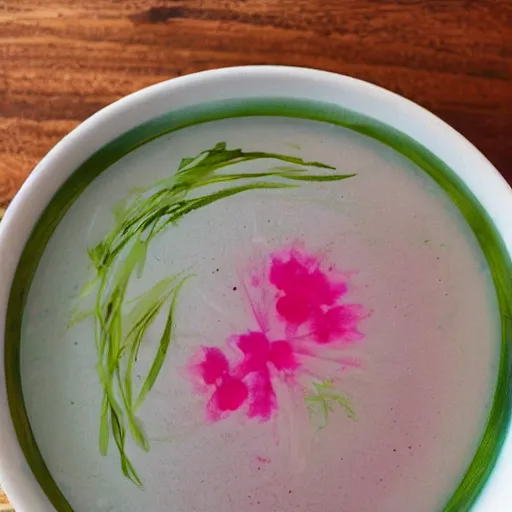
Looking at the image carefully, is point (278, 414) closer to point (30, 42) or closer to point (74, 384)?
point (74, 384)

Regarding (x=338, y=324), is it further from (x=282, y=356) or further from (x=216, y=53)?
(x=216, y=53)

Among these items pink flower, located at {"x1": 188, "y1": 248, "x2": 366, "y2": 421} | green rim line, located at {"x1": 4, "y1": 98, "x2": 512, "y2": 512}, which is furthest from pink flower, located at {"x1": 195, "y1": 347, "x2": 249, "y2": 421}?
green rim line, located at {"x1": 4, "y1": 98, "x2": 512, "y2": 512}

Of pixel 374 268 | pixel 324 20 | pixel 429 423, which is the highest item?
pixel 324 20

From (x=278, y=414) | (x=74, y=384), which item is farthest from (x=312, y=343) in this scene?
(x=74, y=384)

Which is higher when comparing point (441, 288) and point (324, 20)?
point (324, 20)

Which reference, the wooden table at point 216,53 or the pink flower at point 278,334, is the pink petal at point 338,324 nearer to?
the pink flower at point 278,334

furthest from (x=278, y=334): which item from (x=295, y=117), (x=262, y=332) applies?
(x=295, y=117)

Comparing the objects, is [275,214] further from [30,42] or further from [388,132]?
[30,42]
